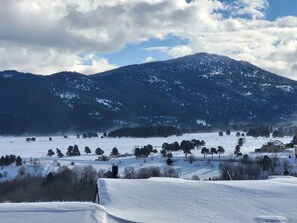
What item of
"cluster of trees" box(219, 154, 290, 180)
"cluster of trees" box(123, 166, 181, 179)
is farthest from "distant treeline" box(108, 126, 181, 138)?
"cluster of trees" box(123, 166, 181, 179)

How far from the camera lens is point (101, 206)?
1091 centimetres

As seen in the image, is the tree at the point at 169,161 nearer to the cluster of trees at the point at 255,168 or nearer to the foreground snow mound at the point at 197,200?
the cluster of trees at the point at 255,168

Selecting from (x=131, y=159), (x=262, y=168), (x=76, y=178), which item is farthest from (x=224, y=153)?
(x=76, y=178)

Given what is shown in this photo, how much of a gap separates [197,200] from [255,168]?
151 feet

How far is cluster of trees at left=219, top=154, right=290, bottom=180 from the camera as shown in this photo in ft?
174

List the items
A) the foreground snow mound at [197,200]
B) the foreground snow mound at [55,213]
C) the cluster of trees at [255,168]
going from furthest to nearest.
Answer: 1. the cluster of trees at [255,168]
2. the foreground snow mound at [197,200]
3. the foreground snow mound at [55,213]

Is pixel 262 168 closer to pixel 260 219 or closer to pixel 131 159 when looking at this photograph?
pixel 131 159

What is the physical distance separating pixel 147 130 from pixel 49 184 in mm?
109113

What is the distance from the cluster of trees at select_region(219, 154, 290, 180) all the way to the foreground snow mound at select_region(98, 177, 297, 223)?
39250mm

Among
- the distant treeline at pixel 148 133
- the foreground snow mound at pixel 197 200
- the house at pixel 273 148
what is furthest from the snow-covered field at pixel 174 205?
the distant treeline at pixel 148 133

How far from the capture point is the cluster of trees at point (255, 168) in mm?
52987

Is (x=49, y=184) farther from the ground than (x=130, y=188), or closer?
closer

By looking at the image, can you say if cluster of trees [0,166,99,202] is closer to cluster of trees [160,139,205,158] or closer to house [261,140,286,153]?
cluster of trees [160,139,205,158]

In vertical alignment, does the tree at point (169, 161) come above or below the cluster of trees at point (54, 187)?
above
